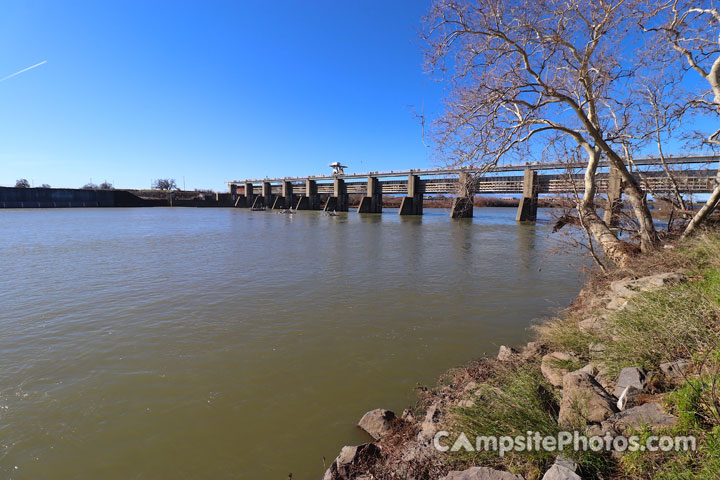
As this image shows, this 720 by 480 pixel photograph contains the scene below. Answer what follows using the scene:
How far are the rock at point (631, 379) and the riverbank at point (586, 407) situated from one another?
1 cm

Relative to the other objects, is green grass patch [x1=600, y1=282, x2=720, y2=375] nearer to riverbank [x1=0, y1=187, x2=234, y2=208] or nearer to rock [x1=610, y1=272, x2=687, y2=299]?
rock [x1=610, y1=272, x2=687, y2=299]

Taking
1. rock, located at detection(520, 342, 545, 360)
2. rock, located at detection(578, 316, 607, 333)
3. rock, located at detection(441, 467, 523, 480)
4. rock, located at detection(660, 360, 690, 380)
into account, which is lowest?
rock, located at detection(520, 342, 545, 360)

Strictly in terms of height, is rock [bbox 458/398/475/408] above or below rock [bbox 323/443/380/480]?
above

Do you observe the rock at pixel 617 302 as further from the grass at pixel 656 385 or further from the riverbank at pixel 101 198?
the riverbank at pixel 101 198

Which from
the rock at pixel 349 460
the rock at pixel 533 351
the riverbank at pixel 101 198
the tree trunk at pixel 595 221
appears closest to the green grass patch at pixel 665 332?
the rock at pixel 533 351

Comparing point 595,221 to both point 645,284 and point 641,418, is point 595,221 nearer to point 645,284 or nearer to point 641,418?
point 645,284

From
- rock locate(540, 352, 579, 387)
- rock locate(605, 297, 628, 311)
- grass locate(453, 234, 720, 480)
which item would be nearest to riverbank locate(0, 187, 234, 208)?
rock locate(605, 297, 628, 311)

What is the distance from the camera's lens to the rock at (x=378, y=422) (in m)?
3.92

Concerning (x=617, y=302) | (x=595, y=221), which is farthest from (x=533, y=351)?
(x=595, y=221)

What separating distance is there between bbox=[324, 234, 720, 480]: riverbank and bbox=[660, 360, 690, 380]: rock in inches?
0.5

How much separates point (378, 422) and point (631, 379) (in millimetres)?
2640

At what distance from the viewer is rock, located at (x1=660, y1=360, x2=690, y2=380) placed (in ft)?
9.60

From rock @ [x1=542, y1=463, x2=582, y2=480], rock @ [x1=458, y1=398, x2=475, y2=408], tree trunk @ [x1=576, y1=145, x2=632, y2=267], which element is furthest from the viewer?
tree trunk @ [x1=576, y1=145, x2=632, y2=267]

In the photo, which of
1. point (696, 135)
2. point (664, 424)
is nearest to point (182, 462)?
point (664, 424)
